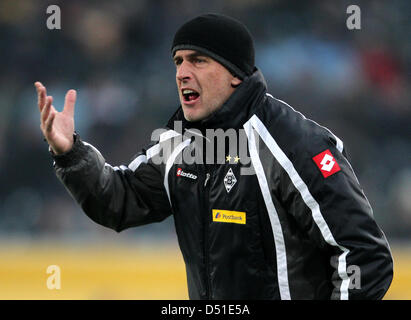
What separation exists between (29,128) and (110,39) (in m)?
1.53

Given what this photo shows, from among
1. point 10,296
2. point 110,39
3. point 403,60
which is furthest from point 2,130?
point 403,60

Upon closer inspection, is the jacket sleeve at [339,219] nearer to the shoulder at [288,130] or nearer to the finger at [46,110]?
the shoulder at [288,130]

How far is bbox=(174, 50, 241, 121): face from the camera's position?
297 centimetres

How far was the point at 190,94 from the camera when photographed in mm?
3039

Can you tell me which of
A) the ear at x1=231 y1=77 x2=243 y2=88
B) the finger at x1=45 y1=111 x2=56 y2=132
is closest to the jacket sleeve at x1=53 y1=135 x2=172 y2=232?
the finger at x1=45 y1=111 x2=56 y2=132

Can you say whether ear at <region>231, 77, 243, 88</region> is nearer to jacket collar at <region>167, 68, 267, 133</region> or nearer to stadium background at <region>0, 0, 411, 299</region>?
jacket collar at <region>167, 68, 267, 133</region>

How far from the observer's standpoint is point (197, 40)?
9.59 feet

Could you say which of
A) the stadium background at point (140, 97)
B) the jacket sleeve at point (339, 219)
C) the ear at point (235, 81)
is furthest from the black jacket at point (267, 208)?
the stadium background at point (140, 97)

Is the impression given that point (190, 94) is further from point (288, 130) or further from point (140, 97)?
point (140, 97)

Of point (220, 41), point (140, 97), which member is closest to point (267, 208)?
point (220, 41)

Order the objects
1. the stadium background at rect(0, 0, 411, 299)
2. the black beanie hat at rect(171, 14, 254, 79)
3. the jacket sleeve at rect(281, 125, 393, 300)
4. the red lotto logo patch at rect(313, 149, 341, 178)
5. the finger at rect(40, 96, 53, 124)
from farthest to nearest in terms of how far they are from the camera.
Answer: the stadium background at rect(0, 0, 411, 299), the black beanie hat at rect(171, 14, 254, 79), the finger at rect(40, 96, 53, 124), the red lotto logo patch at rect(313, 149, 341, 178), the jacket sleeve at rect(281, 125, 393, 300)

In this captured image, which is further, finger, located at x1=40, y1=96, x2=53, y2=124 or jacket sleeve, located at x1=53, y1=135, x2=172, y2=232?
jacket sleeve, located at x1=53, y1=135, x2=172, y2=232

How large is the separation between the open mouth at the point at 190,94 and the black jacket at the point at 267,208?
0.12 meters

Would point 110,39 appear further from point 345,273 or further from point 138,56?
point 345,273
